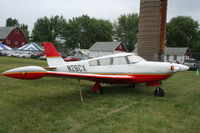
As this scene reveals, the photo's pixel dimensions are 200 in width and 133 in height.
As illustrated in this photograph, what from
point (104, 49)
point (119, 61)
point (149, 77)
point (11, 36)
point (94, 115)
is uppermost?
point (11, 36)

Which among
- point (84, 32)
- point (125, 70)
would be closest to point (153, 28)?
point (125, 70)

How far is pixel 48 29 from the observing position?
2635 inches

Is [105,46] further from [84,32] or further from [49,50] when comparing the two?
[49,50]

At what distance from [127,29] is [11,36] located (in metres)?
41.4

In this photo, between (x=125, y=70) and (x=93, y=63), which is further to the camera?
(x=93, y=63)

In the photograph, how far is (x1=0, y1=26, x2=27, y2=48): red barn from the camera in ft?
171

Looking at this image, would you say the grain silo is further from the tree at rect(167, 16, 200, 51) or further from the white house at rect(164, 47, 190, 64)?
the tree at rect(167, 16, 200, 51)

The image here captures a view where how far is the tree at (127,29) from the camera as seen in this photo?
70.1 meters

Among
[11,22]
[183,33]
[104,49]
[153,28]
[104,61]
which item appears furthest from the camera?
[11,22]

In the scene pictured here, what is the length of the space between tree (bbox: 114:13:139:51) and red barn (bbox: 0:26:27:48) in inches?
1368

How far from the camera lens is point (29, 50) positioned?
40625 millimetres

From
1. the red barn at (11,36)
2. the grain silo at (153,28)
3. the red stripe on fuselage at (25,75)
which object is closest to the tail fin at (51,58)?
the red stripe on fuselage at (25,75)

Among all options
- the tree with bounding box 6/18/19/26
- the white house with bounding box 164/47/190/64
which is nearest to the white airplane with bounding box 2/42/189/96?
the white house with bounding box 164/47/190/64

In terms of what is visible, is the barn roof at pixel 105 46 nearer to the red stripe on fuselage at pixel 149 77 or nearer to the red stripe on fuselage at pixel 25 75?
the red stripe on fuselage at pixel 149 77
